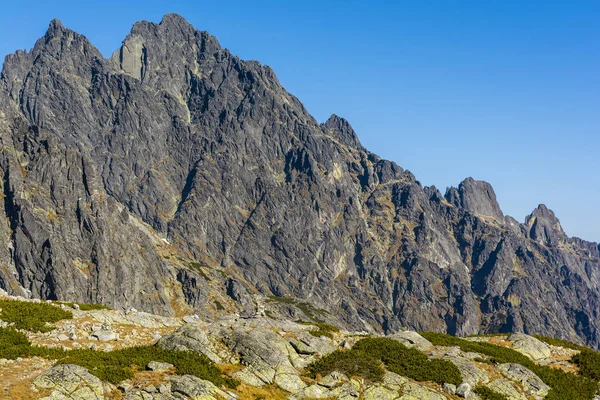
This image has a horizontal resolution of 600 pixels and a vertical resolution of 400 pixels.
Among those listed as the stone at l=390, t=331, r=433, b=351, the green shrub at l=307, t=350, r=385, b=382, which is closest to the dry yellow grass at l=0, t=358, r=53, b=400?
the green shrub at l=307, t=350, r=385, b=382

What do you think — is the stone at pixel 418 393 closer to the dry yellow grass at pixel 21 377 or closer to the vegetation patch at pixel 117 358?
the vegetation patch at pixel 117 358

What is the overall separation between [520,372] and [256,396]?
17.6 m

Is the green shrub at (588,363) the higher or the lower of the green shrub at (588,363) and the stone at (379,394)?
the higher

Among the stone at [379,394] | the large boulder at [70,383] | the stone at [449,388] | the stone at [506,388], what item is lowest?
the large boulder at [70,383]

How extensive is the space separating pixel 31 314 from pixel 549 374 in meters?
33.5

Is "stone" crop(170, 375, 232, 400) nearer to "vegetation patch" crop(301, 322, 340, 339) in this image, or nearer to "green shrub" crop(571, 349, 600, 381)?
"vegetation patch" crop(301, 322, 340, 339)

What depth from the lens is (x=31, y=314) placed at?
1224 inches

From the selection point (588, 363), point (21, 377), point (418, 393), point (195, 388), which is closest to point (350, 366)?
point (418, 393)

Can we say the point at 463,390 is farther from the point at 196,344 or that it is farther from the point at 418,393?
the point at 196,344

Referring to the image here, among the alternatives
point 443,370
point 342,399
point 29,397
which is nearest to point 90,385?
point 29,397

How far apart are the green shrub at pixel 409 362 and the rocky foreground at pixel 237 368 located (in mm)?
526

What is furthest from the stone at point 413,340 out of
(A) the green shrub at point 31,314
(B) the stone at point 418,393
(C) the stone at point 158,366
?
(A) the green shrub at point 31,314

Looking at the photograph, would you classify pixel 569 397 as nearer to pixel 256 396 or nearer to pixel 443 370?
pixel 443 370

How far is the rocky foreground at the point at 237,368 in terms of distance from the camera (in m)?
22.1
